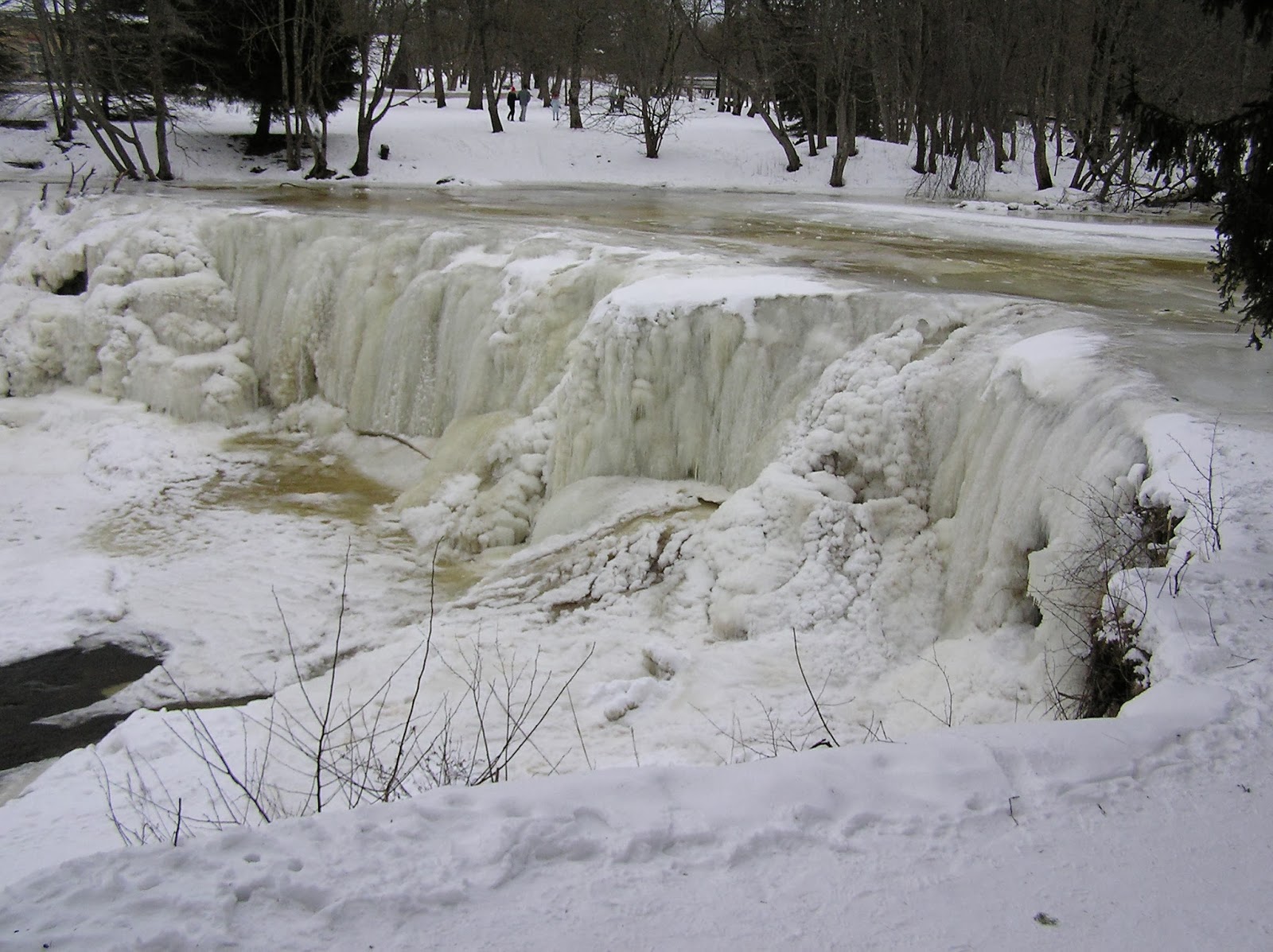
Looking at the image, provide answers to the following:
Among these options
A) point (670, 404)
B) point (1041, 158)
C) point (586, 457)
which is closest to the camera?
point (670, 404)

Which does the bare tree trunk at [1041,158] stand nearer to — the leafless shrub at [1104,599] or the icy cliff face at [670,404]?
the icy cliff face at [670,404]

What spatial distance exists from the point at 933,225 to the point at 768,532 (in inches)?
379

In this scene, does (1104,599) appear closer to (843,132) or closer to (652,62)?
(843,132)

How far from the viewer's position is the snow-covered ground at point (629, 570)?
2.67 metres

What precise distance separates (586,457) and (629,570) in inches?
63.9

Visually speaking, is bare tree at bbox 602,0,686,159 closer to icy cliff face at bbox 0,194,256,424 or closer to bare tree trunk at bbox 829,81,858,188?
bare tree trunk at bbox 829,81,858,188

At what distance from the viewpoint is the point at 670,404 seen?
868 centimetres

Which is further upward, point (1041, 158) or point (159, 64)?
point (159, 64)

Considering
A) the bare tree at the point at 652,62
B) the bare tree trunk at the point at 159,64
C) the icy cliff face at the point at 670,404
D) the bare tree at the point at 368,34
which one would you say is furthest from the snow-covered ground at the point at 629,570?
the bare tree at the point at 652,62

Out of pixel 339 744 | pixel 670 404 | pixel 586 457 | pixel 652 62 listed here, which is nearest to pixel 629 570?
pixel 586 457

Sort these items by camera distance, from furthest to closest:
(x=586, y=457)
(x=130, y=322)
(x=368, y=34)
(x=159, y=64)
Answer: (x=368, y=34)
(x=159, y=64)
(x=130, y=322)
(x=586, y=457)

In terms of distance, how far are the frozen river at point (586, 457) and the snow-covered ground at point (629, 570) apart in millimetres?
41

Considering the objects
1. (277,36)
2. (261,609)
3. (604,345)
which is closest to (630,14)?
(277,36)

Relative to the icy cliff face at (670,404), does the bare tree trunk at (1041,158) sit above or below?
above
